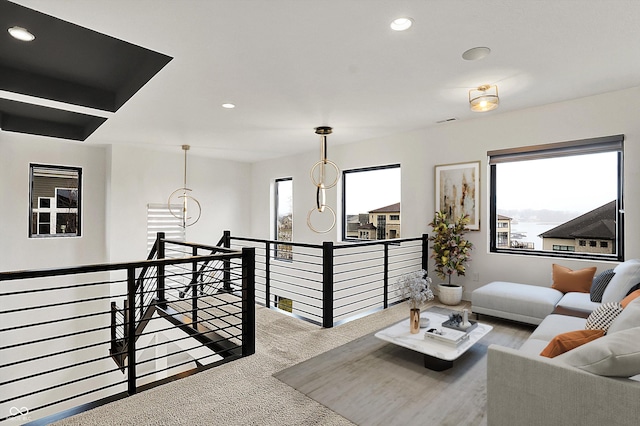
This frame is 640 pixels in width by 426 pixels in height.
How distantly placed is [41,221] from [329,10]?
634 cm

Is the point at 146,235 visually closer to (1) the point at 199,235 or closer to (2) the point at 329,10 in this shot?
(1) the point at 199,235

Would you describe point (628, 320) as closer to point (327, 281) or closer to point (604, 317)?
point (604, 317)

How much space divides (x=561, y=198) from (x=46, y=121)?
24.8 feet

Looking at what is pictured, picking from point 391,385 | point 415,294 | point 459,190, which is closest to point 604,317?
point 415,294

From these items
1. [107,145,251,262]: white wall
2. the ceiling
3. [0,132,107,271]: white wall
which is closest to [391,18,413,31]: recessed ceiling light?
the ceiling

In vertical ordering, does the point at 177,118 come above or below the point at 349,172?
above

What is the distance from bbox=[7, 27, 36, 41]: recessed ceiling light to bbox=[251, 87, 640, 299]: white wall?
3730 mm

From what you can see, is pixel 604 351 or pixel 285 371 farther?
pixel 285 371

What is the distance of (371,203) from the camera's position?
245 inches

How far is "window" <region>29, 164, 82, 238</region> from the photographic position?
5891 mm

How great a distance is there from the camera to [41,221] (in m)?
5.95

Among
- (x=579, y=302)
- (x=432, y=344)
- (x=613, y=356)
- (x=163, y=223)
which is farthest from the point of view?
(x=163, y=223)

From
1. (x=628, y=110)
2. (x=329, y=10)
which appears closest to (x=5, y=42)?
(x=329, y=10)

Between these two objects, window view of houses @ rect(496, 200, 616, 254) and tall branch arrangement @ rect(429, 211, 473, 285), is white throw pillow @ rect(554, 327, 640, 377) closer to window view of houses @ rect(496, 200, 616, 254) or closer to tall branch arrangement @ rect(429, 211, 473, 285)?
window view of houses @ rect(496, 200, 616, 254)
